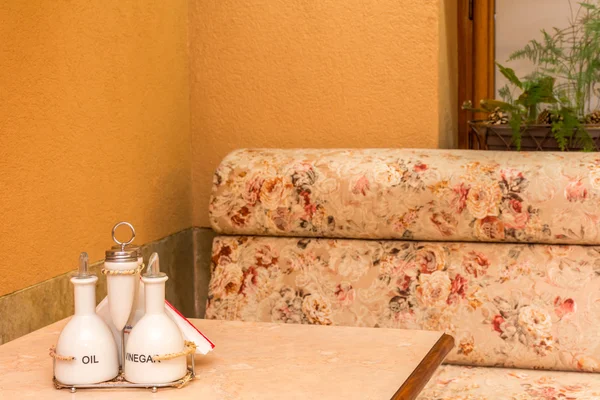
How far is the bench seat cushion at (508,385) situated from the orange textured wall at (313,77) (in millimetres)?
756

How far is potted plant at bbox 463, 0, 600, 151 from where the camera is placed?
246cm

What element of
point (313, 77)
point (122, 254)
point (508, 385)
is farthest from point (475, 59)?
point (122, 254)

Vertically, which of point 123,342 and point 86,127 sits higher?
point 86,127

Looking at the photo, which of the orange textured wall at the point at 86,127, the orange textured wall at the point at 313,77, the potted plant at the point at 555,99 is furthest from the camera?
the orange textured wall at the point at 313,77

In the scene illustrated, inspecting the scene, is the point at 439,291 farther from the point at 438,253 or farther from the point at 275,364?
the point at 275,364

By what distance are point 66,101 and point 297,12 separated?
0.90m

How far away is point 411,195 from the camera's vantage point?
7.39 ft

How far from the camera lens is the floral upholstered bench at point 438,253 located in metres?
2.15

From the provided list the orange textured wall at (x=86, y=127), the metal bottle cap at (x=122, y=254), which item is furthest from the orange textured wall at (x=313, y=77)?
the metal bottle cap at (x=122, y=254)

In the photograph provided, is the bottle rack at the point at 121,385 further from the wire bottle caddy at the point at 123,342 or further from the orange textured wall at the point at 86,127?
the orange textured wall at the point at 86,127

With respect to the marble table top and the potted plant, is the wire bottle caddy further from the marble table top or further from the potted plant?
the potted plant

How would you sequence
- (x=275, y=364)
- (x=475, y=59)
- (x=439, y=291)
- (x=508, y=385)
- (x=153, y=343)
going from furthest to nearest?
(x=475, y=59), (x=439, y=291), (x=508, y=385), (x=275, y=364), (x=153, y=343)

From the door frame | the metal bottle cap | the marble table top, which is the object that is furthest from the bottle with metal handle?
the door frame

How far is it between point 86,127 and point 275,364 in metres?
1.01
